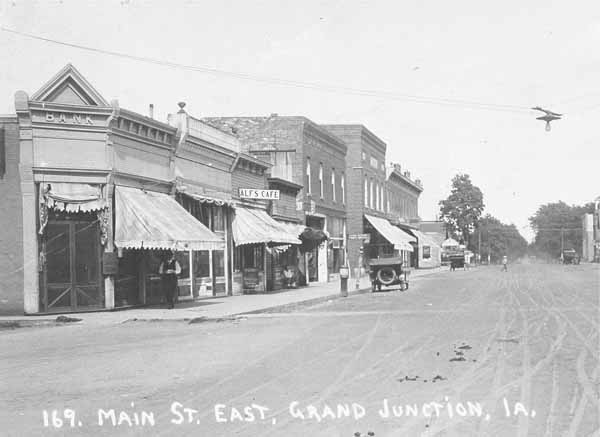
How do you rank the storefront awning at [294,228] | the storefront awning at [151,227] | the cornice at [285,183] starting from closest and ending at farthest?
the storefront awning at [151,227], the cornice at [285,183], the storefront awning at [294,228]

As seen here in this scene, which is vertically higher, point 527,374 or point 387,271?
point 387,271

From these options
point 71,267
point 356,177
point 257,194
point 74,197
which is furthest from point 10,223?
point 356,177

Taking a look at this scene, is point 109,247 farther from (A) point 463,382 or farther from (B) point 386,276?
(B) point 386,276

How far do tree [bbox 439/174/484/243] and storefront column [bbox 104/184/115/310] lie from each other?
107m

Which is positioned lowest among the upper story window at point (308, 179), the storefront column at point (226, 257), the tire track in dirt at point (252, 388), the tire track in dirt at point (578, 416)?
the tire track in dirt at point (578, 416)

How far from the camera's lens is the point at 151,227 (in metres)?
21.2

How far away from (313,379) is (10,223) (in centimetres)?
1379

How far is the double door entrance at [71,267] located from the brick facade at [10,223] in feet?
2.12

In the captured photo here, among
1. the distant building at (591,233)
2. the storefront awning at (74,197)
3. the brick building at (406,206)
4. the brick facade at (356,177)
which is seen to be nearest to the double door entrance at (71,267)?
the storefront awning at (74,197)

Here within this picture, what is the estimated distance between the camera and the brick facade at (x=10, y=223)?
67.0ft

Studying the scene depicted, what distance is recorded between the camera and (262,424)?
7129 millimetres

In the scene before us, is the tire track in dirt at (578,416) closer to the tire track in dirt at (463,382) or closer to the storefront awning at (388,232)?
the tire track in dirt at (463,382)

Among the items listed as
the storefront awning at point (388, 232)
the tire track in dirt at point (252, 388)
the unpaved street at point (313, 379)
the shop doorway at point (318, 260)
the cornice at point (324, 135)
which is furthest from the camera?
the storefront awning at point (388, 232)

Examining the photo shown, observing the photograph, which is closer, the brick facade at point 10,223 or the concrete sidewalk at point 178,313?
the concrete sidewalk at point 178,313
